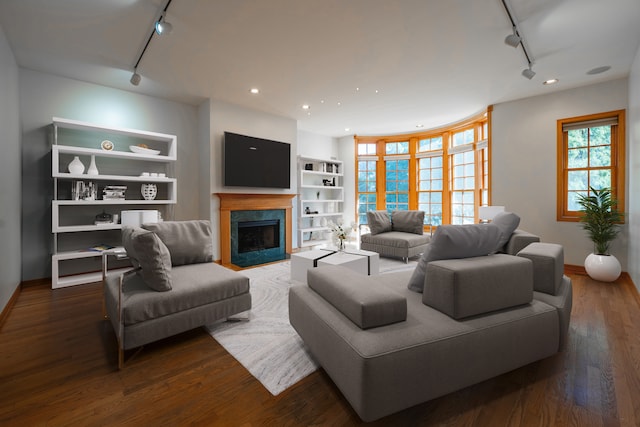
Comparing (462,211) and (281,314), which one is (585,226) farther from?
(281,314)

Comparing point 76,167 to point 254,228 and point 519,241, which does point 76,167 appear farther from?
point 519,241

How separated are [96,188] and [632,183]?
22.6ft

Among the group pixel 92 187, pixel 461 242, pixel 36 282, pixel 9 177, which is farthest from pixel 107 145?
pixel 461 242

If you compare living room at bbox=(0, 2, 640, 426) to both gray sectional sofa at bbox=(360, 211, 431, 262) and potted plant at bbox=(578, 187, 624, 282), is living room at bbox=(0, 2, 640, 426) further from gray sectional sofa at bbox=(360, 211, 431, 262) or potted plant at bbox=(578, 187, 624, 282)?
gray sectional sofa at bbox=(360, 211, 431, 262)

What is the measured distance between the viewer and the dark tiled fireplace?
475cm

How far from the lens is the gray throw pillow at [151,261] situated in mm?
1925

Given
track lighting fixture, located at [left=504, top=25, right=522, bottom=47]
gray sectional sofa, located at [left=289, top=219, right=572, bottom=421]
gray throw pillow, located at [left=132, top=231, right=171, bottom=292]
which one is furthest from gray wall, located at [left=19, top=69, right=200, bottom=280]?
track lighting fixture, located at [left=504, top=25, right=522, bottom=47]

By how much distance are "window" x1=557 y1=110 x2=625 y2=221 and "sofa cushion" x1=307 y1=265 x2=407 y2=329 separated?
170 inches

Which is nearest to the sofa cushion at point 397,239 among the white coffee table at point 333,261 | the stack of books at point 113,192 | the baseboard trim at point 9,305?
the white coffee table at point 333,261

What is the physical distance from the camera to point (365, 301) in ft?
4.40

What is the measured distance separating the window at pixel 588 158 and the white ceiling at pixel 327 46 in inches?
23.3

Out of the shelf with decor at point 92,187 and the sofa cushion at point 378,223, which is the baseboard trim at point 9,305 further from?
the sofa cushion at point 378,223

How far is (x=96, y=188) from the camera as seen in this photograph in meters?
3.77

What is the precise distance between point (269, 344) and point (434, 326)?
1206 millimetres
